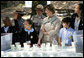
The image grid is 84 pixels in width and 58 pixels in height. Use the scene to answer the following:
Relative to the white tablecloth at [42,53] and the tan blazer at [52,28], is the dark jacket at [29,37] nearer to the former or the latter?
the tan blazer at [52,28]

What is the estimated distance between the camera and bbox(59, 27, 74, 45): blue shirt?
3.61m

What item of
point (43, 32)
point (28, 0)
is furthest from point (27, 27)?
point (28, 0)

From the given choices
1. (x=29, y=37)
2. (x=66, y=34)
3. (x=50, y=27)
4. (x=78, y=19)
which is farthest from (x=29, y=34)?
(x=78, y=19)

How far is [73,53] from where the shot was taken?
2.92m

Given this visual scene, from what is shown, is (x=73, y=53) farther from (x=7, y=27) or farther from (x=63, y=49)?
(x=7, y=27)

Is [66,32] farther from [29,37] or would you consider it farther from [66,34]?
[29,37]

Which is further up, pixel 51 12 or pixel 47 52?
pixel 51 12

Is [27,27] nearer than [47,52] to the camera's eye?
No

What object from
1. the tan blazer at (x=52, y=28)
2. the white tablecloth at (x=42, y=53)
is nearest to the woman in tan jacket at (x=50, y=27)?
the tan blazer at (x=52, y=28)

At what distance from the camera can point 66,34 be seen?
3.67 metres

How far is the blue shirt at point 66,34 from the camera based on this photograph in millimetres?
3612

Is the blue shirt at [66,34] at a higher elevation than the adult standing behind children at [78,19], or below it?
below

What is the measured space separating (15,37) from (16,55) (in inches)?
43.9

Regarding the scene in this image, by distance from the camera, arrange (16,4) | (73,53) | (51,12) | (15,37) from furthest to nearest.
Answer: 1. (16,4)
2. (15,37)
3. (51,12)
4. (73,53)
